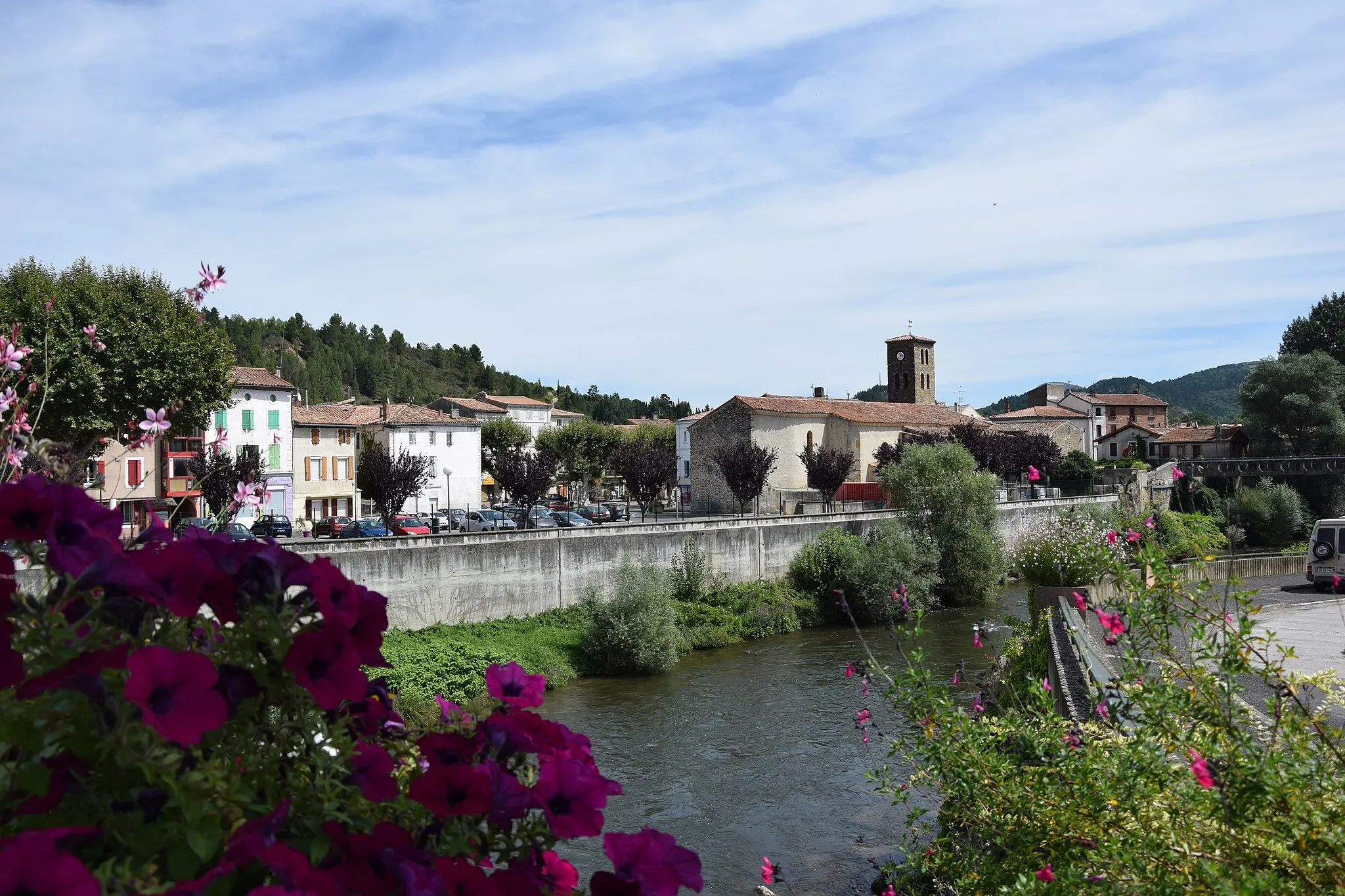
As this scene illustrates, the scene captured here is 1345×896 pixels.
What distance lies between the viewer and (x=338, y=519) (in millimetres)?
39469

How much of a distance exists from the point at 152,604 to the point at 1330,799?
357cm

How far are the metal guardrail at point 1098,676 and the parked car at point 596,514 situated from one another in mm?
31445

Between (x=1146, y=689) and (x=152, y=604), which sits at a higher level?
(x=152, y=604)

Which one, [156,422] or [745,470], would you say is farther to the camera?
[745,470]

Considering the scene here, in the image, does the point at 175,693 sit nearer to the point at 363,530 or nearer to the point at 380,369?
the point at 363,530

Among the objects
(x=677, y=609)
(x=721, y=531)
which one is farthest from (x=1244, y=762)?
(x=721, y=531)

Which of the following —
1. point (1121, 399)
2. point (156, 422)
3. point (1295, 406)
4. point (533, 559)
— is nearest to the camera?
point (156, 422)

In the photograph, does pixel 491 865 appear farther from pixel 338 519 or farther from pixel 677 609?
pixel 338 519

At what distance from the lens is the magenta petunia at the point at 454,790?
1613 millimetres

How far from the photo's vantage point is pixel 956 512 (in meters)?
35.3

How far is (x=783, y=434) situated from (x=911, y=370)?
28.3 metres

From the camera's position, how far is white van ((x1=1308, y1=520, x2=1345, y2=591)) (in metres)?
25.7

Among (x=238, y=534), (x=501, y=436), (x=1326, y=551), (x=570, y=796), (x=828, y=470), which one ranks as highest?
(x=501, y=436)

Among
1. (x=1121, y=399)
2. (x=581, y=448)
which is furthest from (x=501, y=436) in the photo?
(x=1121, y=399)
